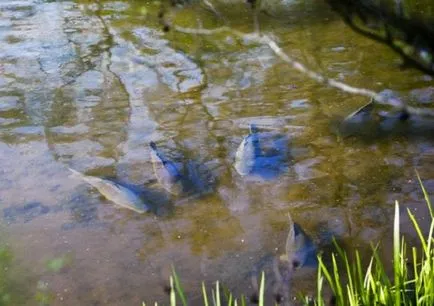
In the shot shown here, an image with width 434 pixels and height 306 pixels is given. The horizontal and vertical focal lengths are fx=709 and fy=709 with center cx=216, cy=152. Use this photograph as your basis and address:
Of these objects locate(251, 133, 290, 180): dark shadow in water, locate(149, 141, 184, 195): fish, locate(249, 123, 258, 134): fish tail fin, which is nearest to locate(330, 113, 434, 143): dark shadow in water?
locate(251, 133, 290, 180): dark shadow in water

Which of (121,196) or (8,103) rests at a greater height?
(121,196)

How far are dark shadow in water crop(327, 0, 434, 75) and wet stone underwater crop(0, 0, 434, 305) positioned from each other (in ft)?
0.54

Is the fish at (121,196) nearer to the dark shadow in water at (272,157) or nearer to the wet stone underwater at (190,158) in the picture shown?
the wet stone underwater at (190,158)

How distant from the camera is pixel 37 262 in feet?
13.5

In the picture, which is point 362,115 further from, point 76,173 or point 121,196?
point 76,173

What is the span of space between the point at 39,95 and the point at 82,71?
2.22 ft

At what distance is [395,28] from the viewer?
760 centimetres

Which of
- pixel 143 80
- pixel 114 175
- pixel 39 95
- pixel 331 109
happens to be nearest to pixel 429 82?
pixel 331 109

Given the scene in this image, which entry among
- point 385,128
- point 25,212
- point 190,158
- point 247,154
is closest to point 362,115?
point 385,128

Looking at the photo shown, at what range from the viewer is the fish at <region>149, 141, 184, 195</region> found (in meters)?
4.76

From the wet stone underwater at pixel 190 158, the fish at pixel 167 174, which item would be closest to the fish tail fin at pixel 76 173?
the wet stone underwater at pixel 190 158

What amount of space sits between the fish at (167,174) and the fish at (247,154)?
0.43 meters

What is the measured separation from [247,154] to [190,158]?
1.44 feet

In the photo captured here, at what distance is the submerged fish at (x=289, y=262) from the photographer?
382 cm
